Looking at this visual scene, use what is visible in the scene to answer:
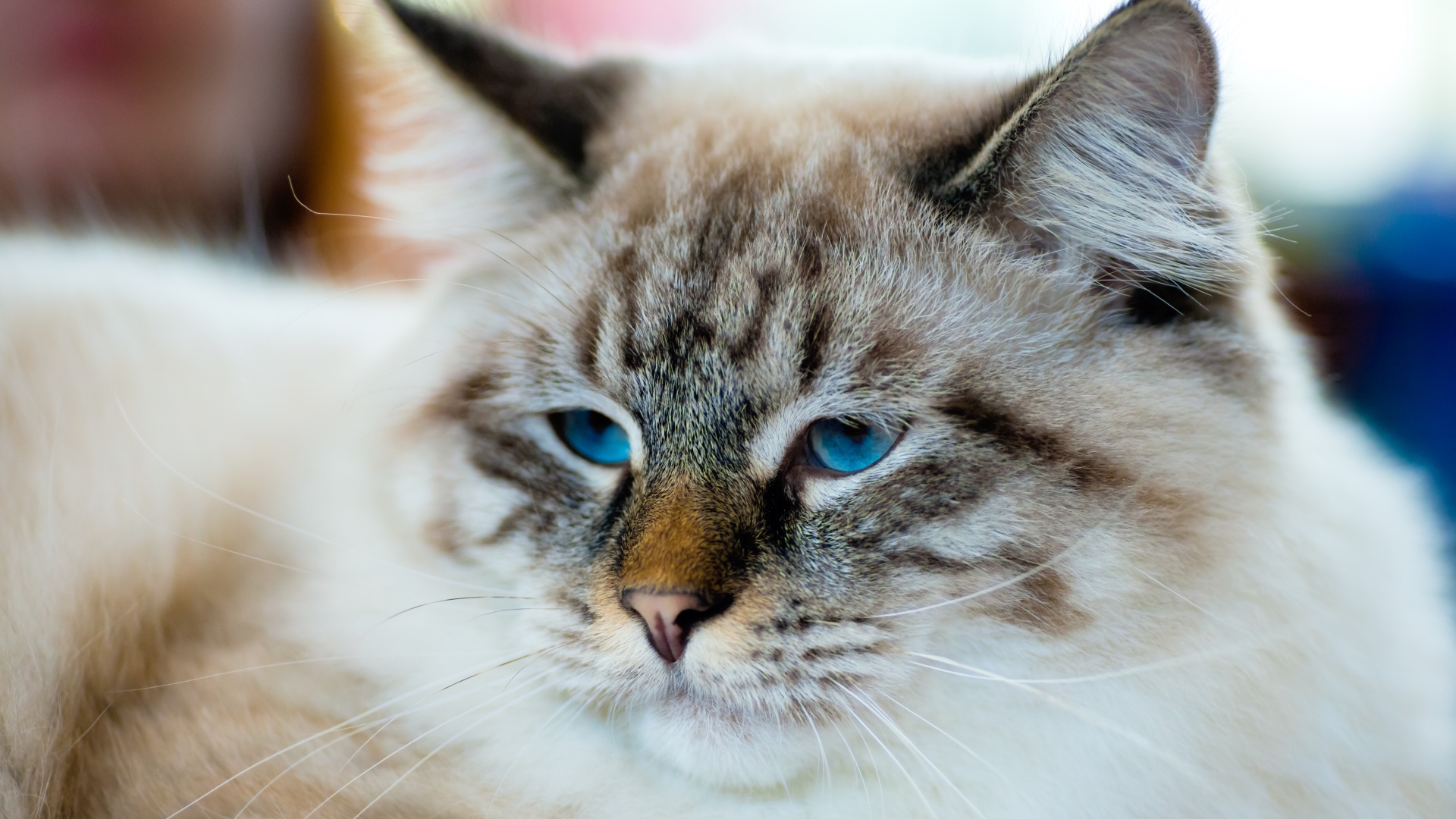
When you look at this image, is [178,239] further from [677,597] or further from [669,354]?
[677,597]

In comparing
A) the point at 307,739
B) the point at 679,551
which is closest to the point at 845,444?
the point at 679,551

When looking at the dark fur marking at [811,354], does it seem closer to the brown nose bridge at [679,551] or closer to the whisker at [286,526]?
the brown nose bridge at [679,551]

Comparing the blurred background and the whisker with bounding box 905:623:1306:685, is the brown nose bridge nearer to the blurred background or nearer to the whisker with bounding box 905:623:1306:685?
the whisker with bounding box 905:623:1306:685

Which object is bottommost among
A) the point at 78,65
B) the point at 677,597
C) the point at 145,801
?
the point at 145,801

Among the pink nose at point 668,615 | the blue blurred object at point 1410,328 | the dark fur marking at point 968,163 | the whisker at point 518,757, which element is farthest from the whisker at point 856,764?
the blue blurred object at point 1410,328

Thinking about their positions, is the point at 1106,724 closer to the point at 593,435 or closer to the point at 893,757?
the point at 893,757

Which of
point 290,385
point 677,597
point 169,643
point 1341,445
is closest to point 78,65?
point 290,385
